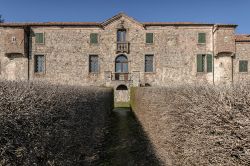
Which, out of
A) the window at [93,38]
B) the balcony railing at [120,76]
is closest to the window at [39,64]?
the window at [93,38]

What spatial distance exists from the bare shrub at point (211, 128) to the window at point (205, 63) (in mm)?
20001

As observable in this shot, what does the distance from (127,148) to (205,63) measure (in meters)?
19.1

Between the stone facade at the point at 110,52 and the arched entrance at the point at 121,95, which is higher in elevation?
the stone facade at the point at 110,52

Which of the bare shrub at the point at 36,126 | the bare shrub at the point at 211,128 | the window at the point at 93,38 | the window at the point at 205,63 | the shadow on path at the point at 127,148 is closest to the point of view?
the bare shrub at the point at 36,126

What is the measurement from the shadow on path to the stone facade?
1352cm

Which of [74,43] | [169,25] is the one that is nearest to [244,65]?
[169,25]

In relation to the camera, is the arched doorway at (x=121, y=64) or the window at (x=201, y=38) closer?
the window at (x=201, y=38)

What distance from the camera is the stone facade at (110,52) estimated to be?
84.5 ft

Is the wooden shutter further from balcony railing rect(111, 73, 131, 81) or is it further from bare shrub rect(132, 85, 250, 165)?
bare shrub rect(132, 85, 250, 165)

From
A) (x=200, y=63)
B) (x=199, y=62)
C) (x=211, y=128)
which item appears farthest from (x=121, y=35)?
Answer: (x=211, y=128)

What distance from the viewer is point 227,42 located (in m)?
24.9

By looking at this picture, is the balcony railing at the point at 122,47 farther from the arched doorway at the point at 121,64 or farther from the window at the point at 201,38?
the window at the point at 201,38

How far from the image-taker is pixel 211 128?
3.98 metres

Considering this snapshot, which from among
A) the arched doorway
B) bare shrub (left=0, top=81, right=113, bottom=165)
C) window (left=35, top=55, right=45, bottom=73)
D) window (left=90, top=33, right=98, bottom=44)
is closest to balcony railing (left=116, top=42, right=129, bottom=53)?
the arched doorway
